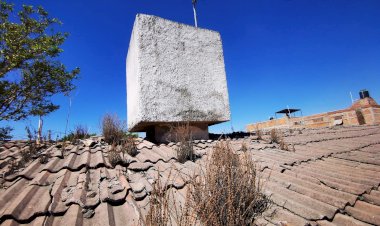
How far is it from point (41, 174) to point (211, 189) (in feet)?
6.43

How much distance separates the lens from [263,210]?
5.65ft

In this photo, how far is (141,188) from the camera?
2.05 metres

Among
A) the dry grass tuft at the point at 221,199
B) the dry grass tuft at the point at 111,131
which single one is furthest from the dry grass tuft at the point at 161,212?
the dry grass tuft at the point at 111,131

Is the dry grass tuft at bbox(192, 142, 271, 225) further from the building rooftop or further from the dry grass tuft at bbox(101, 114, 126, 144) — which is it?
the dry grass tuft at bbox(101, 114, 126, 144)

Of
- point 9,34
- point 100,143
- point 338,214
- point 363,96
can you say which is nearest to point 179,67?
point 100,143

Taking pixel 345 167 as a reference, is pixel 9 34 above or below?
above

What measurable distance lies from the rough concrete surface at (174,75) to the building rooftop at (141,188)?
1019mm

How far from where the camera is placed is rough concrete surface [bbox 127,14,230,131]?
13.0 ft

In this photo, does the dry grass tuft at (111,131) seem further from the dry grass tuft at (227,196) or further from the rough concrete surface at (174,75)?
the dry grass tuft at (227,196)

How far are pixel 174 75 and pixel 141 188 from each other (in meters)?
2.70

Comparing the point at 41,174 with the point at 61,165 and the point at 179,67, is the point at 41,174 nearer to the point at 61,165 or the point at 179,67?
the point at 61,165

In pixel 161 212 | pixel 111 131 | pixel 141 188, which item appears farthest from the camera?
pixel 111 131

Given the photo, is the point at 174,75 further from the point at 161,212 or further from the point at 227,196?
the point at 161,212

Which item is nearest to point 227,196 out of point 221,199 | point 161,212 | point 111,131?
point 221,199
